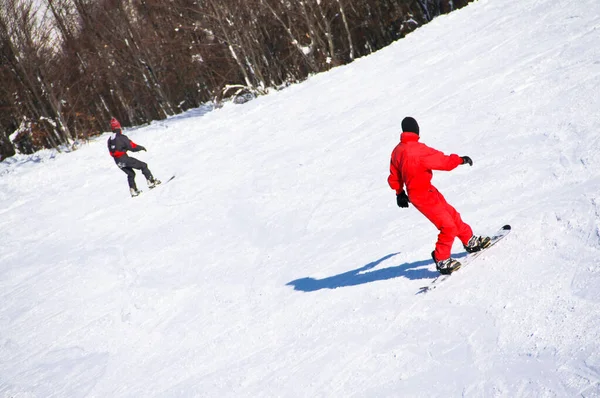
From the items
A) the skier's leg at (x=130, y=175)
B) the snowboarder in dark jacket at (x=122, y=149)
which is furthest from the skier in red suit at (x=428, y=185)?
the skier's leg at (x=130, y=175)

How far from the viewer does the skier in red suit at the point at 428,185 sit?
14.9 ft

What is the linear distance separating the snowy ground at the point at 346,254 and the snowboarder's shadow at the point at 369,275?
27mm

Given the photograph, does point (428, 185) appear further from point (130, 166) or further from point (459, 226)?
point (130, 166)

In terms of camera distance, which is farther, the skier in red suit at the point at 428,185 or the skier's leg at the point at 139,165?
the skier's leg at the point at 139,165

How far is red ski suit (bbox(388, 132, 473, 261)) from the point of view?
178 inches

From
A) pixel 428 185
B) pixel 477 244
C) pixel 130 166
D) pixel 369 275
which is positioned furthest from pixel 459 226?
pixel 130 166

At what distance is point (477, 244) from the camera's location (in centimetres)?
486

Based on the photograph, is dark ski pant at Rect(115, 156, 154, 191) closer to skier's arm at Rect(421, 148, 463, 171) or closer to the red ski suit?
the red ski suit

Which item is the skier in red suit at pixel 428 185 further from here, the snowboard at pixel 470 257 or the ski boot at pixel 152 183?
the ski boot at pixel 152 183

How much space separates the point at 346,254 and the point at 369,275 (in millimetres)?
885

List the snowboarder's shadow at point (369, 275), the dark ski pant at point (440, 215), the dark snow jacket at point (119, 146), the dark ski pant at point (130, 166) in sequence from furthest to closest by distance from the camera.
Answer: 1. the dark ski pant at point (130, 166)
2. the dark snow jacket at point (119, 146)
3. the snowboarder's shadow at point (369, 275)
4. the dark ski pant at point (440, 215)

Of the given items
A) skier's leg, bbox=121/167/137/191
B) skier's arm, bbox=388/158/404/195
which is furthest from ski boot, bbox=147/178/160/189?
skier's arm, bbox=388/158/404/195

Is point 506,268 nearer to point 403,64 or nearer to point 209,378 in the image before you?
point 209,378

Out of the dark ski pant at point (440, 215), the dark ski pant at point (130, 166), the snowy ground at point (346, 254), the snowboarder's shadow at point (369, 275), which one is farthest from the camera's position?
the dark ski pant at point (130, 166)
